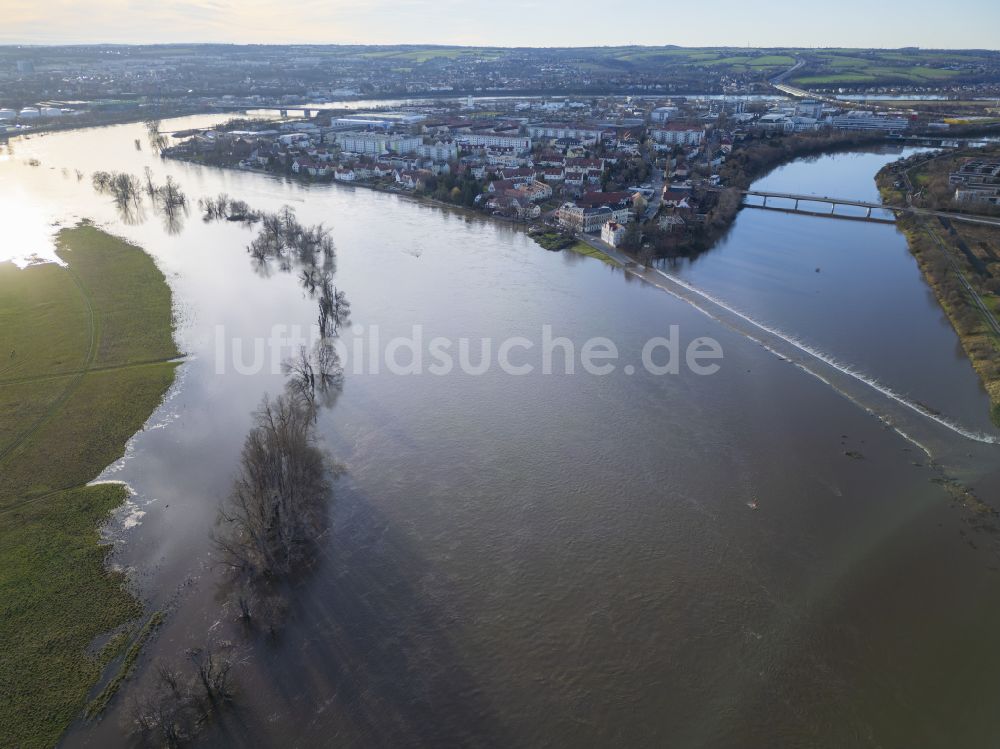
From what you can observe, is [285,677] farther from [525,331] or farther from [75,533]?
[525,331]

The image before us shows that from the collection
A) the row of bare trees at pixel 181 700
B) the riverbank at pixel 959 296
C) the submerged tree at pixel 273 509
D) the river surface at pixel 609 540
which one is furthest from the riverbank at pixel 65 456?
the riverbank at pixel 959 296

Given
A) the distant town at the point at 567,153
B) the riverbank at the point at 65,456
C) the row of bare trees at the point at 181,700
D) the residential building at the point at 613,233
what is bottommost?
the row of bare trees at the point at 181,700

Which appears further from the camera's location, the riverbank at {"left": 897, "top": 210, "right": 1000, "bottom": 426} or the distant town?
the distant town

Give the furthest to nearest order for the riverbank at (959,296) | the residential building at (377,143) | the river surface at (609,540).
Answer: the residential building at (377,143), the riverbank at (959,296), the river surface at (609,540)

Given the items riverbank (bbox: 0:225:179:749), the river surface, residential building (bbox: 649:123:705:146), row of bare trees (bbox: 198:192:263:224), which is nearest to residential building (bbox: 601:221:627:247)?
the river surface

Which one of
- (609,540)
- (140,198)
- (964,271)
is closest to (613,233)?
(964,271)

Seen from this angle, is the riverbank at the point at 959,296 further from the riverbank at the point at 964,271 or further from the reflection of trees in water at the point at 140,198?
the reflection of trees in water at the point at 140,198

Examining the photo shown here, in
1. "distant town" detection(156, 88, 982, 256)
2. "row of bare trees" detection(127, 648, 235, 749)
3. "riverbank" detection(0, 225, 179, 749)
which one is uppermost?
"distant town" detection(156, 88, 982, 256)

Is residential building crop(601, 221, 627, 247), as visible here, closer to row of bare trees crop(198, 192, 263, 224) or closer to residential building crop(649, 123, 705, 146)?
row of bare trees crop(198, 192, 263, 224)
